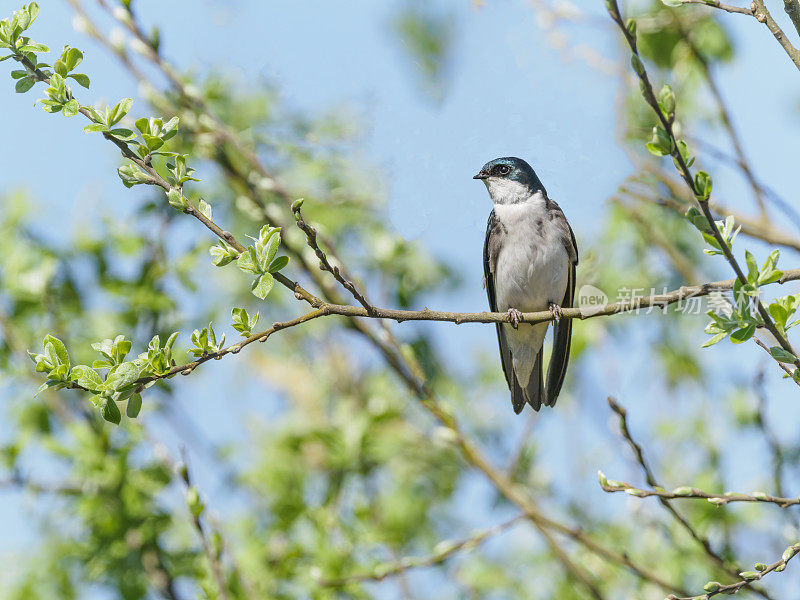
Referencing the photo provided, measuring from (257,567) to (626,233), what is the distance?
3.56 metres

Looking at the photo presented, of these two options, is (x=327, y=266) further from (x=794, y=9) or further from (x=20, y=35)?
(x=794, y=9)

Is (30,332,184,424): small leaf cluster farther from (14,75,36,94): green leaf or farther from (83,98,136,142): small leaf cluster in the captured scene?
(14,75,36,94): green leaf

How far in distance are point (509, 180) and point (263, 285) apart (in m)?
1.46

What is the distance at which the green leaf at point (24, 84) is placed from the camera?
2.46 meters

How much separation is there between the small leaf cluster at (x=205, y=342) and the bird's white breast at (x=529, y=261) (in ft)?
5.84

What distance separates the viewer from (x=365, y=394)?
809cm

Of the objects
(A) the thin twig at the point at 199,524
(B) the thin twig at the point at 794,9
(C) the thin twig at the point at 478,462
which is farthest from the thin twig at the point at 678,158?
(A) the thin twig at the point at 199,524

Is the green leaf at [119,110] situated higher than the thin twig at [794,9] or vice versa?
the thin twig at [794,9]

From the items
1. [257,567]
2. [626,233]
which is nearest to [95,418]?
[257,567]

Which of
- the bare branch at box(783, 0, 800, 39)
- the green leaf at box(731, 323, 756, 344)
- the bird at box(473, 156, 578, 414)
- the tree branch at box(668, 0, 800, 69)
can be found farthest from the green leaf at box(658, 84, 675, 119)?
the bird at box(473, 156, 578, 414)

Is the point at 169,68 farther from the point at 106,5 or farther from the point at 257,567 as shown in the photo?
the point at 257,567

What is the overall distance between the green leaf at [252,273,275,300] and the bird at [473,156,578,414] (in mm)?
1242

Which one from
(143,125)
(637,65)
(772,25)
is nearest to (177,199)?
(143,125)

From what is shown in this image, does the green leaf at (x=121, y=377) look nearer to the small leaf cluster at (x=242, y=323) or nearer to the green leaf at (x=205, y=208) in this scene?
the small leaf cluster at (x=242, y=323)
